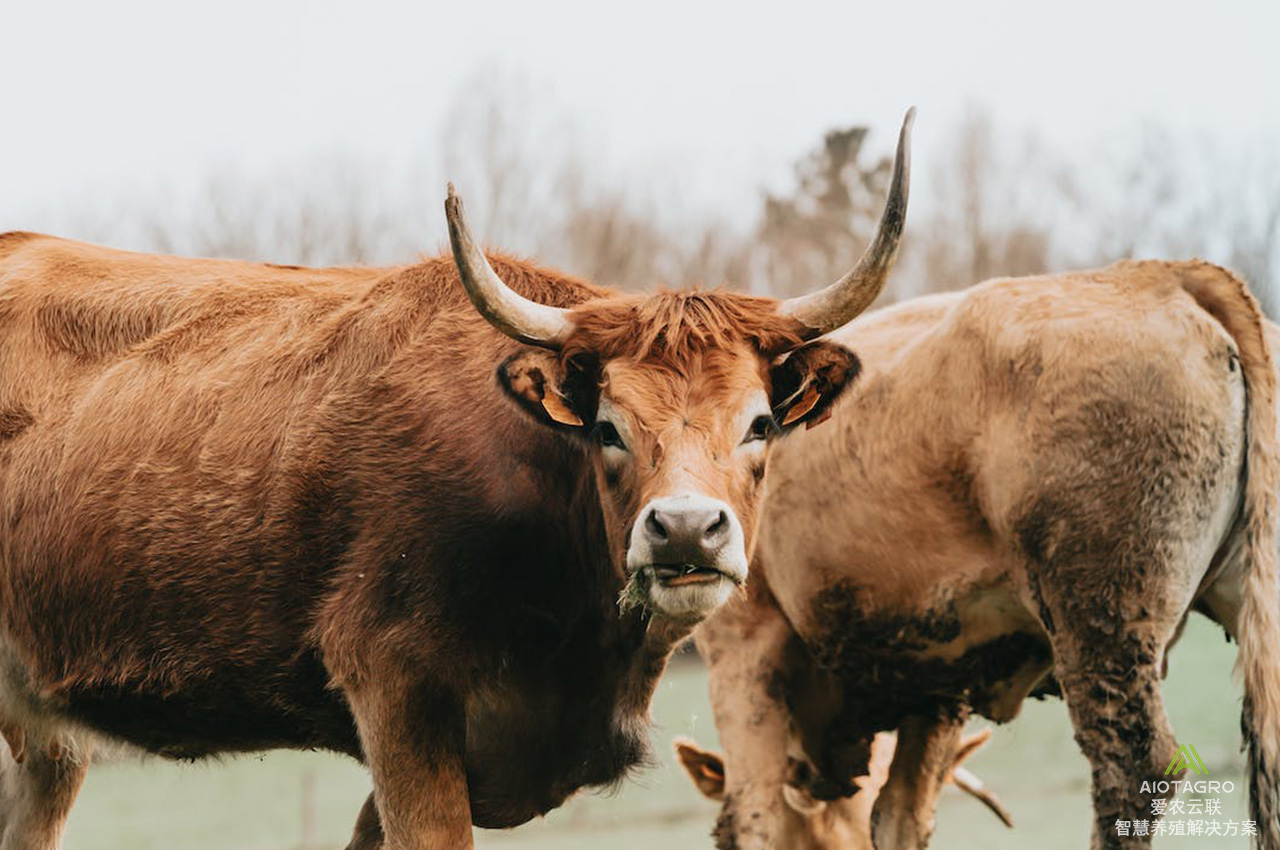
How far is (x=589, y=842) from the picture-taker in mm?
19125

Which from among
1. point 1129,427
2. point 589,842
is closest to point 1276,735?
point 1129,427

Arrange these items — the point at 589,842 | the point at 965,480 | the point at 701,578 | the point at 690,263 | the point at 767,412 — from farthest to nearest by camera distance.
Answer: the point at 690,263 → the point at 589,842 → the point at 965,480 → the point at 767,412 → the point at 701,578

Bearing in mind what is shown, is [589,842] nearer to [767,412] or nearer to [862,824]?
[862,824]

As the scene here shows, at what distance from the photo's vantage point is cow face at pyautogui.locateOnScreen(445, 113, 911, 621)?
4.81m

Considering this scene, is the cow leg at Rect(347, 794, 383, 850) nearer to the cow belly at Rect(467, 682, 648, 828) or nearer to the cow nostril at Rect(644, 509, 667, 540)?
the cow belly at Rect(467, 682, 648, 828)

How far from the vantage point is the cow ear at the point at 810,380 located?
5.59m

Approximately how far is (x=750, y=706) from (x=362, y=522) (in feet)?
11.4

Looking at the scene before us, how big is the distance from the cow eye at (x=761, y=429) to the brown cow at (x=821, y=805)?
3.90 metres

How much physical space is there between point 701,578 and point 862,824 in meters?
5.07

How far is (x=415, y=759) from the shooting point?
17.9 feet

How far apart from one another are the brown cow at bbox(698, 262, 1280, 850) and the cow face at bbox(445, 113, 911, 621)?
2.40ft

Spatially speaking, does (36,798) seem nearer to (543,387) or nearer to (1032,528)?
(543,387)

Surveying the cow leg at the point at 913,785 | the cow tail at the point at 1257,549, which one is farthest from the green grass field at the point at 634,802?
the cow tail at the point at 1257,549

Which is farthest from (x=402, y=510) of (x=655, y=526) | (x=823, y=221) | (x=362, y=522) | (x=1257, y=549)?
(x=823, y=221)
